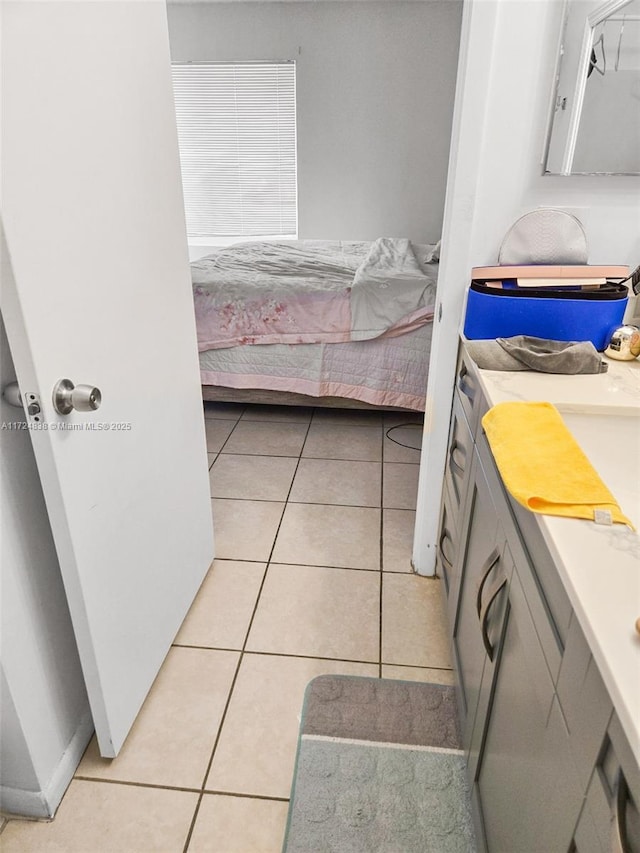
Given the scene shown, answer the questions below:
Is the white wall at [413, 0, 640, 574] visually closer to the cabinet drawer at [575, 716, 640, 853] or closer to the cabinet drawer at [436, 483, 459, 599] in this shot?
the cabinet drawer at [436, 483, 459, 599]

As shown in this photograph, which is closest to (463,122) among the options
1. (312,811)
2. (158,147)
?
(158,147)

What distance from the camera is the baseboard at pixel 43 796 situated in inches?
47.1

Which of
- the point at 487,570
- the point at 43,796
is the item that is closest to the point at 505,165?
the point at 487,570

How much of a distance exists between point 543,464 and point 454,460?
70cm

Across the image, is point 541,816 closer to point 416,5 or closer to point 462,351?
point 462,351

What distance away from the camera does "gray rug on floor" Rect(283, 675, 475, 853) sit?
1180mm

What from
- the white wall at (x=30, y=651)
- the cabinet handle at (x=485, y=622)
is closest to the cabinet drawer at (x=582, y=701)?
the cabinet handle at (x=485, y=622)

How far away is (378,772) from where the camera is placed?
4.30ft

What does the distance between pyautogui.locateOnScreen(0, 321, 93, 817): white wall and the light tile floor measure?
8 cm

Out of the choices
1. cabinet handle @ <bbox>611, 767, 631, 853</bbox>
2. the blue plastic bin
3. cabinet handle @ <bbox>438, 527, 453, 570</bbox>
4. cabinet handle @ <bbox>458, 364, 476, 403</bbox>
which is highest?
the blue plastic bin

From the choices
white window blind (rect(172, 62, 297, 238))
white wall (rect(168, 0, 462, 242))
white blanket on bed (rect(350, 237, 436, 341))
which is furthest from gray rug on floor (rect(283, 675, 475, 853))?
white window blind (rect(172, 62, 297, 238))

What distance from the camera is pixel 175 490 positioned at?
1557 millimetres

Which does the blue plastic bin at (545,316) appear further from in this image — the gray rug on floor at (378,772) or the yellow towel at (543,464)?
the gray rug on floor at (378,772)

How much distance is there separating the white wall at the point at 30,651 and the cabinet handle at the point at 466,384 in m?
0.98
